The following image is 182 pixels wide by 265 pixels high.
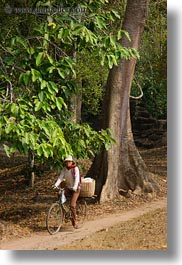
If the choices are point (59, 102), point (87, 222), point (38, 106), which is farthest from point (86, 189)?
point (38, 106)

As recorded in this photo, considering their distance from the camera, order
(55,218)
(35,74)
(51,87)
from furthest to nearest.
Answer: (55,218)
(51,87)
(35,74)

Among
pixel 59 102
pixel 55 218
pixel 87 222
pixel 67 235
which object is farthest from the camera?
pixel 87 222

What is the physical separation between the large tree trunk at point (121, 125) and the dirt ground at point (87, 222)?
33cm

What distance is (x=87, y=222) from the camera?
356 inches

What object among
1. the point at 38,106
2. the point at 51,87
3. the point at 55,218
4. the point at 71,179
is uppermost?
the point at 51,87

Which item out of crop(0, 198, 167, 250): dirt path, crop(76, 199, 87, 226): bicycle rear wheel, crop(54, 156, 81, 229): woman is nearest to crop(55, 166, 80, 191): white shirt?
crop(54, 156, 81, 229): woman

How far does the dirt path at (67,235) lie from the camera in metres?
7.48

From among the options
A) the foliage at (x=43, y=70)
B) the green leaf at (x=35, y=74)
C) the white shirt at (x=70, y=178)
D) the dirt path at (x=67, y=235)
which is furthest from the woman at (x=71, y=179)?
the green leaf at (x=35, y=74)

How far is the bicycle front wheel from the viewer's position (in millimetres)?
8172

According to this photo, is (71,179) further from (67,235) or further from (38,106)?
(38,106)

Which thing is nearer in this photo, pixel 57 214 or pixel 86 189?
pixel 57 214

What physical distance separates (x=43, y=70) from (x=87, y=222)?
2933 millimetres

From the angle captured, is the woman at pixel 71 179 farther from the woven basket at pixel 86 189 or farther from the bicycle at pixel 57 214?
the woven basket at pixel 86 189

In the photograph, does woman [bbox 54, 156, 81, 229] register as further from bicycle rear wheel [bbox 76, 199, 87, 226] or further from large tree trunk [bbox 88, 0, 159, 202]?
large tree trunk [bbox 88, 0, 159, 202]
